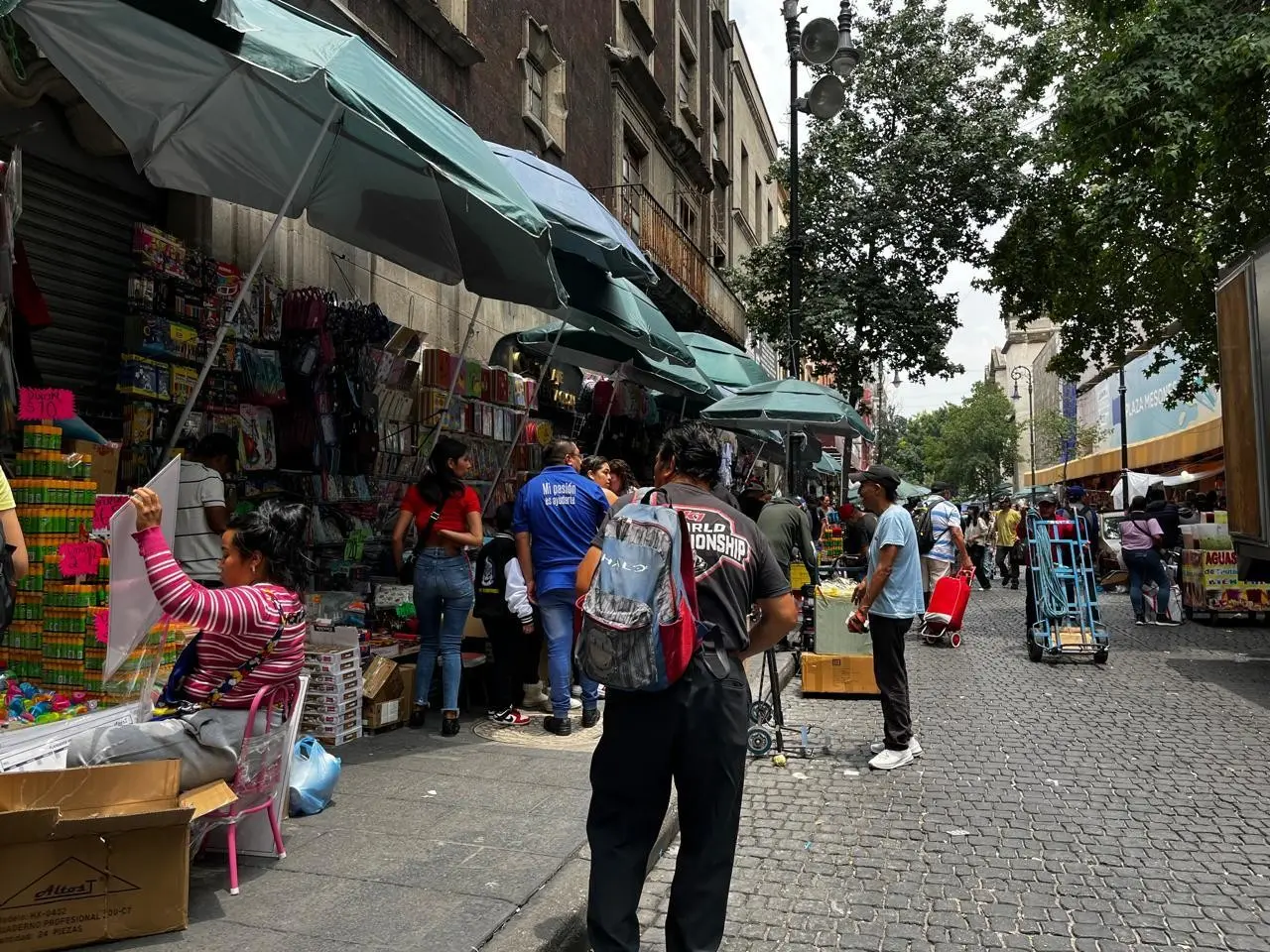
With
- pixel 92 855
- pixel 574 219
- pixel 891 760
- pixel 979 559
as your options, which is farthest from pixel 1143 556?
pixel 92 855

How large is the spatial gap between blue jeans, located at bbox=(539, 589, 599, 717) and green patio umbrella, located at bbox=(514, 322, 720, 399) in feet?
14.3

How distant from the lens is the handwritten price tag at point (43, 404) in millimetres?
4645

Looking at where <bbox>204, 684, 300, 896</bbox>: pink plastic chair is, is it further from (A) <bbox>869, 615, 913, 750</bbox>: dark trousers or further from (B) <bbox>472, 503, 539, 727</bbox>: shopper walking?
(A) <bbox>869, 615, 913, 750</bbox>: dark trousers

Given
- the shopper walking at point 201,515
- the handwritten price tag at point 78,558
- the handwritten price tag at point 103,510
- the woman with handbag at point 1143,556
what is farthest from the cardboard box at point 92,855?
the woman with handbag at point 1143,556

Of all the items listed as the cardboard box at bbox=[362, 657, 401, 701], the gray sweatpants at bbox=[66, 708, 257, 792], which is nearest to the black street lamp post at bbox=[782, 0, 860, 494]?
the cardboard box at bbox=[362, 657, 401, 701]

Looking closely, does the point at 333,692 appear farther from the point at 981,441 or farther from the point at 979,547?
the point at 981,441

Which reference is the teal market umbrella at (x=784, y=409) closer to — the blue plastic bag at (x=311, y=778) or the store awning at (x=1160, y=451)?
the blue plastic bag at (x=311, y=778)

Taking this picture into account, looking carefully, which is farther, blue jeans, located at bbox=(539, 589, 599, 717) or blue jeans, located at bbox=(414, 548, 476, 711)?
blue jeans, located at bbox=(539, 589, 599, 717)

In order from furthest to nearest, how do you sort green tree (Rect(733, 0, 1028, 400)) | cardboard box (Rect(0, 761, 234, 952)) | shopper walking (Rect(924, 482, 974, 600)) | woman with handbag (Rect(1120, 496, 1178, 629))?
green tree (Rect(733, 0, 1028, 400)), woman with handbag (Rect(1120, 496, 1178, 629)), shopper walking (Rect(924, 482, 974, 600)), cardboard box (Rect(0, 761, 234, 952))

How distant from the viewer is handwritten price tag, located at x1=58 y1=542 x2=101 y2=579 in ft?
15.1

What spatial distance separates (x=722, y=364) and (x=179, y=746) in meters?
11.6

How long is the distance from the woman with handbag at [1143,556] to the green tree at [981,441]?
6002 cm

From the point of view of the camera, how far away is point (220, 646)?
3781 mm

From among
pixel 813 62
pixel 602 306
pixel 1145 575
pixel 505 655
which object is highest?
pixel 813 62
